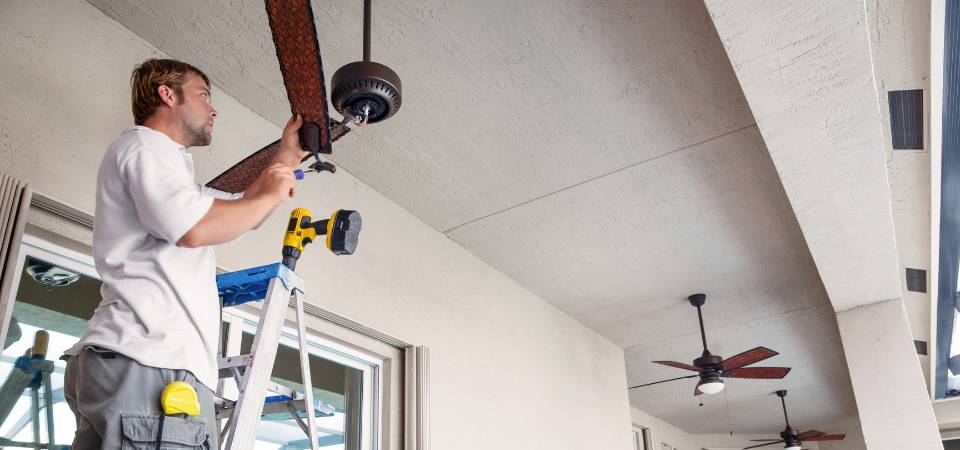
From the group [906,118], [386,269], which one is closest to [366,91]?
[386,269]

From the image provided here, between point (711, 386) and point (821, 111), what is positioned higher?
point (821, 111)

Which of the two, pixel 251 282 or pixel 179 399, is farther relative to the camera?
pixel 251 282

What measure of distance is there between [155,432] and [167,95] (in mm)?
655

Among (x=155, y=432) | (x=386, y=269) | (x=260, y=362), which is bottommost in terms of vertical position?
(x=155, y=432)

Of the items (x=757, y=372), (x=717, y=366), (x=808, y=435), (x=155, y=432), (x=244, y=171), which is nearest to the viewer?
(x=155, y=432)

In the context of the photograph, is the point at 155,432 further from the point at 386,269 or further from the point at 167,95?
the point at 386,269

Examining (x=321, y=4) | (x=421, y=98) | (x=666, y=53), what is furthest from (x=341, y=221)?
(x=666, y=53)

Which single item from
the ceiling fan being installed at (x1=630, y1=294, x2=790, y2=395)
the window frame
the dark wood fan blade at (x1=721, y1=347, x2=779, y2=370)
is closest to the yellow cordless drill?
the window frame

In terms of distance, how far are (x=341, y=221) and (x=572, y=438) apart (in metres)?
3.52

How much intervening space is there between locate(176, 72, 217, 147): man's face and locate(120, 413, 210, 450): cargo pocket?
21.6 inches

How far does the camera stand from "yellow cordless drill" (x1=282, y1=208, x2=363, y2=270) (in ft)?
4.46

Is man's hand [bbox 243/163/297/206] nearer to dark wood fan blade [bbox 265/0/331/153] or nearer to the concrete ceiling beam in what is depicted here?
dark wood fan blade [bbox 265/0/331/153]

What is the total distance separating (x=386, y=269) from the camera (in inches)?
123

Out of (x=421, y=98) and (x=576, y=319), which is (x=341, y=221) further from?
(x=576, y=319)
